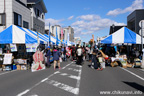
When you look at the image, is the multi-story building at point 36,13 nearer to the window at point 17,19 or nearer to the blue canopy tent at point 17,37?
the window at point 17,19

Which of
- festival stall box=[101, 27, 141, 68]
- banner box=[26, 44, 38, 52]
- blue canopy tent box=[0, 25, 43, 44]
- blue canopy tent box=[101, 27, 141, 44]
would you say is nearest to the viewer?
blue canopy tent box=[0, 25, 43, 44]

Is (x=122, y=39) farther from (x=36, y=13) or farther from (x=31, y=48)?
(x=36, y=13)

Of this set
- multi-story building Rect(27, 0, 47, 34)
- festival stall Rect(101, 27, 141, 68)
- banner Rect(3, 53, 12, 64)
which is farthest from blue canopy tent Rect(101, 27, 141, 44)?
multi-story building Rect(27, 0, 47, 34)

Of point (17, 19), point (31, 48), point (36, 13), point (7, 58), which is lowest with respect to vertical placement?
point (7, 58)

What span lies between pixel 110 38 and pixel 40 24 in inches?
837

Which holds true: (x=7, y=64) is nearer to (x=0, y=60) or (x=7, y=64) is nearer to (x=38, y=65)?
(x=0, y=60)

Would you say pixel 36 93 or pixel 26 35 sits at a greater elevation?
pixel 26 35

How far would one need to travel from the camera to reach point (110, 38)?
47.9ft

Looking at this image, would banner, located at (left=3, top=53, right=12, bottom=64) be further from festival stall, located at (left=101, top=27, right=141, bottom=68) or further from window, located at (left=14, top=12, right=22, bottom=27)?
window, located at (left=14, top=12, right=22, bottom=27)

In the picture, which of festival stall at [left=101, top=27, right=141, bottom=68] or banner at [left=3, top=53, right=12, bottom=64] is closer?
banner at [left=3, top=53, right=12, bottom=64]

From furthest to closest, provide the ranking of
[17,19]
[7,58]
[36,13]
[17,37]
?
[36,13]
[17,19]
[17,37]
[7,58]

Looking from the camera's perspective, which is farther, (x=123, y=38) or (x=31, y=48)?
(x=123, y=38)

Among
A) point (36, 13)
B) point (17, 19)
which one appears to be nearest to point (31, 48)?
point (17, 19)

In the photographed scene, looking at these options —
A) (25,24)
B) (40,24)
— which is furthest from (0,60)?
(40,24)
